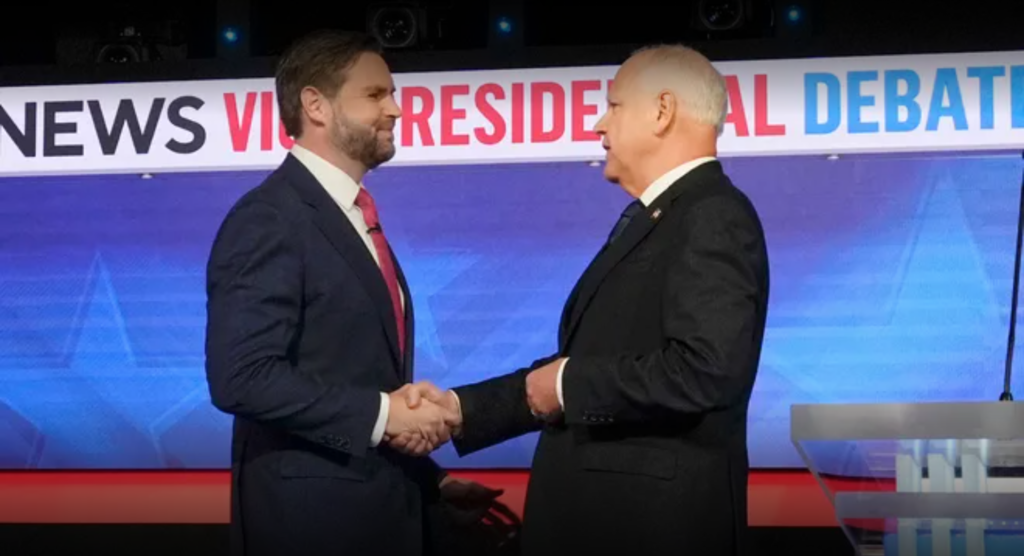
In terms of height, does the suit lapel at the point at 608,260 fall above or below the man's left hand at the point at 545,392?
above

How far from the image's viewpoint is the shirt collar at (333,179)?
268 cm

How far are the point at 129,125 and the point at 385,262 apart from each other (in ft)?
9.54

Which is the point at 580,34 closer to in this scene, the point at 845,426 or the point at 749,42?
the point at 749,42

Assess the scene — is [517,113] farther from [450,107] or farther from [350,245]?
[350,245]

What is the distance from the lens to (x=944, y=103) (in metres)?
5.05

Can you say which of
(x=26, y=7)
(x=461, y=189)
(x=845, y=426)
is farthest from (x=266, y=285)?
(x=26, y=7)

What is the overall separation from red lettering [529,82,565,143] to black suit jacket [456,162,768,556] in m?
2.66

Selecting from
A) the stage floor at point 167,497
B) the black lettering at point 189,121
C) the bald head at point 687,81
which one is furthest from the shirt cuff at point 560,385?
the black lettering at point 189,121

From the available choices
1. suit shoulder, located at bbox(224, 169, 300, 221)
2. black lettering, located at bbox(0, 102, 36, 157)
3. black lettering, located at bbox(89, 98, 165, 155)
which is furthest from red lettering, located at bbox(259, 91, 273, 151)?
suit shoulder, located at bbox(224, 169, 300, 221)

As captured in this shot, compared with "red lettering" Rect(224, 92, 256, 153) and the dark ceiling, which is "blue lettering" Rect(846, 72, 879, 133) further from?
"red lettering" Rect(224, 92, 256, 153)

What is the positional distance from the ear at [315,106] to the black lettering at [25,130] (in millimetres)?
2894

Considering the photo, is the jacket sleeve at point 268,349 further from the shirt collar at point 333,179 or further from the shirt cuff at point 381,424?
the shirt collar at point 333,179

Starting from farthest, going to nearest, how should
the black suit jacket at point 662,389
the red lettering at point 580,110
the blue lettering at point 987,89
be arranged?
the red lettering at point 580,110 → the blue lettering at point 987,89 → the black suit jacket at point 662,389

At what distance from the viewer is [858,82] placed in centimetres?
506
